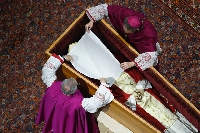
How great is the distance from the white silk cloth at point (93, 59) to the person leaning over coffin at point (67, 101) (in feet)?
0.42

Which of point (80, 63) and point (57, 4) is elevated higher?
point (57, 4)

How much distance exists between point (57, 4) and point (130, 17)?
161 centimetres

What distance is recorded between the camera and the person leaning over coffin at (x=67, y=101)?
10.1 feet

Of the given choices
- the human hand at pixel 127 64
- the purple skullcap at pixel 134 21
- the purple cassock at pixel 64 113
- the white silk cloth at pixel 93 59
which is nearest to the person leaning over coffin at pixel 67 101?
the purple cassock at pixel 64 113

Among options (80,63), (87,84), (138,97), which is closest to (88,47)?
(80,63)

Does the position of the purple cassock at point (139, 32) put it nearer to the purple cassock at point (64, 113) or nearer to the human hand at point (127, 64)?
the human hand at point (127, 64)

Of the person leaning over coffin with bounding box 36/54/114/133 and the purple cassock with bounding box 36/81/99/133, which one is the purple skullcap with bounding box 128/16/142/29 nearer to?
the person leaning over coffin with bounding box 36/54/114/133

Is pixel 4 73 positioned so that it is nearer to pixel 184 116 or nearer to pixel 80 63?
pixel 80 63

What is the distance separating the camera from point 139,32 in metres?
3.21

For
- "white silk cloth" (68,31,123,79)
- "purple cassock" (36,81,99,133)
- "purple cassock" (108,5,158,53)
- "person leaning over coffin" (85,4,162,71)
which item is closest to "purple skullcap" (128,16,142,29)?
"person leaning over coffin" (85,4,162,71)

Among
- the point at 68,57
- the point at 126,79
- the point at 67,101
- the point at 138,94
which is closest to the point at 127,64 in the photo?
Result: the point at 126,79

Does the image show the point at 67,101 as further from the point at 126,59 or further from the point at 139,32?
the point at 139,32

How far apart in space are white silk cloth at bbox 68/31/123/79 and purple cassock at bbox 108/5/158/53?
0.83ft

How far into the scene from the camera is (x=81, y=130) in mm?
3348
